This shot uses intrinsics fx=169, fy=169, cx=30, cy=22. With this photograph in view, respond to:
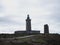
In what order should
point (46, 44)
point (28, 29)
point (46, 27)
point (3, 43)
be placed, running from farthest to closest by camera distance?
point (28, 29)
point (46, 27)
point (46, 44)
point (3, 43)

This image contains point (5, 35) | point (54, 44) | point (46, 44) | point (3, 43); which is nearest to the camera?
point (3, 43)

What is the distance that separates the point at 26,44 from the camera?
19.1 m

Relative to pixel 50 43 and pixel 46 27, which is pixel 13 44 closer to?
pixel 50 43

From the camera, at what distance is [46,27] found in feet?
107

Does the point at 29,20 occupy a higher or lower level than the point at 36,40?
higher

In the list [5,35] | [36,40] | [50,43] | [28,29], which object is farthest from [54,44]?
[28,29]

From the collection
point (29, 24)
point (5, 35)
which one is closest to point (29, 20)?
point (29, 24)

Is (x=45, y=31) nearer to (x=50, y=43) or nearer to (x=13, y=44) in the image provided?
(x=50, y=43)

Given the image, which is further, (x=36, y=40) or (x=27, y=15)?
(x=27, y=15)

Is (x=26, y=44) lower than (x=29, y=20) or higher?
lower

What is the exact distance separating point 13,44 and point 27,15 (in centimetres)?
1953

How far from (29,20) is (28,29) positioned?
78.6 inches

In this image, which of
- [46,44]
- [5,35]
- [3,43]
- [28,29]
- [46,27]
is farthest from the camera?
[28,29]

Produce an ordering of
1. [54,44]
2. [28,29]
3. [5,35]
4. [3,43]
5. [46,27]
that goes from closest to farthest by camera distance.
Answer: [3,43] → [54,44] → [5,35] → [46,27] → [28,29]
